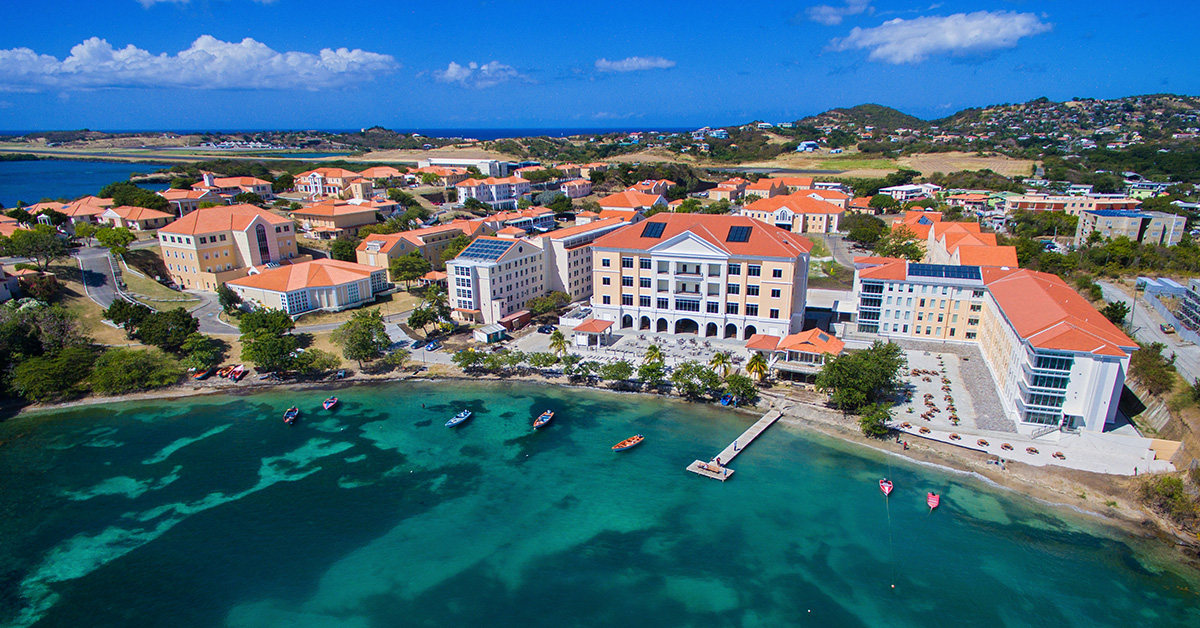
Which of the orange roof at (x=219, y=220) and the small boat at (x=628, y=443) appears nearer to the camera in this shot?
the small boat at (x=628, y=443)

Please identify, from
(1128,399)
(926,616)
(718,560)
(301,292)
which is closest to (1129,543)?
(926,616)

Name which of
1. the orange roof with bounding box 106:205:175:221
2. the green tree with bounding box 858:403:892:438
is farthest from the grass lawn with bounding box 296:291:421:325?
the green tree with bounding box 858:403:892:438

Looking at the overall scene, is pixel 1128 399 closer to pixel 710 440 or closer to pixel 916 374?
pixel 916 374

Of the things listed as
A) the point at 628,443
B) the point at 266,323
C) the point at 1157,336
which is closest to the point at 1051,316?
the point at 1157,336

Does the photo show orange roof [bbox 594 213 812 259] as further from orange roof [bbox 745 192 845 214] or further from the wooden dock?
orange roof [bbox 745 192 845 214]

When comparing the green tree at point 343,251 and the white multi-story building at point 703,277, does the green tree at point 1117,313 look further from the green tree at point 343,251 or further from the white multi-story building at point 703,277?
the green tree at point 343,251

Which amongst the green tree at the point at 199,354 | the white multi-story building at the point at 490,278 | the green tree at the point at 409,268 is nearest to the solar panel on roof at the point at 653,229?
the white multi-story building at the point at 490,278
